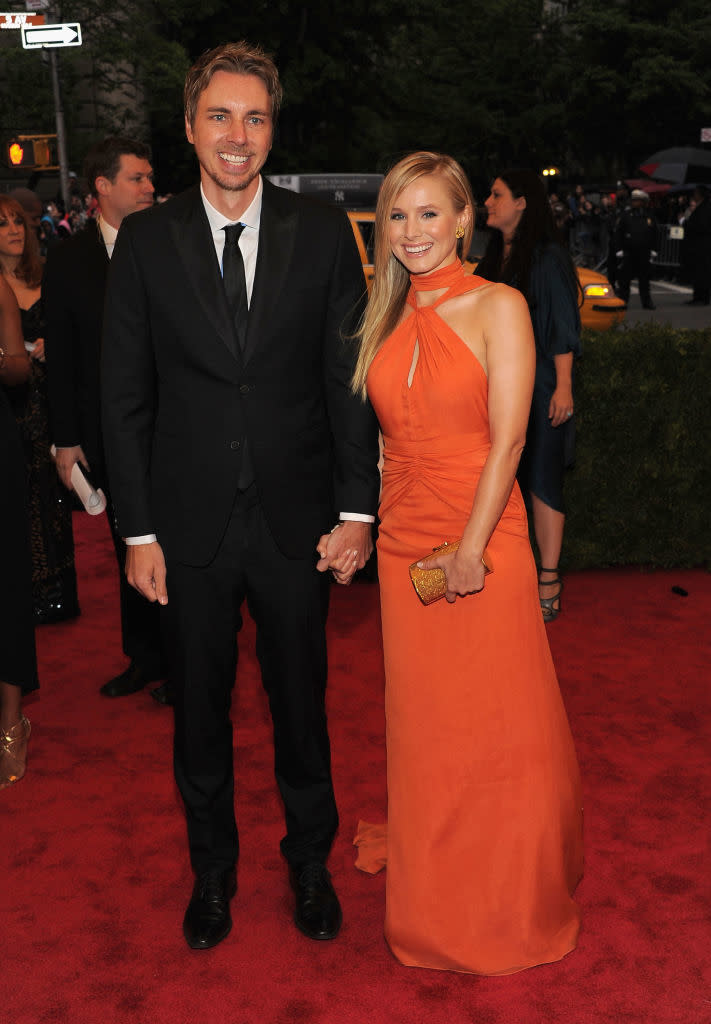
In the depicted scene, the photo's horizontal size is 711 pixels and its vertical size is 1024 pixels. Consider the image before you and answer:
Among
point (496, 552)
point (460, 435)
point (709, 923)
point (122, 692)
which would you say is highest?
point (460, 435)

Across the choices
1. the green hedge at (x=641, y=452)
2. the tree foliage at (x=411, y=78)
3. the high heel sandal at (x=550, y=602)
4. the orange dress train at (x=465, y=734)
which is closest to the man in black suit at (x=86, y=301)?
the orange dress train at (x=465, y=734)

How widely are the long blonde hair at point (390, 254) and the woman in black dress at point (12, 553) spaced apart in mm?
1728

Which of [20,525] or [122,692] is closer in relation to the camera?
[20,525]

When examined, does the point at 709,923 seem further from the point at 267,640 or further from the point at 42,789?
the point at 42,789

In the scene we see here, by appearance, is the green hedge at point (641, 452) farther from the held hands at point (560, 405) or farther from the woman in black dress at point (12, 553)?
the woman in black dress at point (12, 553)

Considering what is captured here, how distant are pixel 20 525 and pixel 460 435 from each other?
203 centimetres

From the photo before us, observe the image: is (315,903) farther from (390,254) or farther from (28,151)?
(28,151)

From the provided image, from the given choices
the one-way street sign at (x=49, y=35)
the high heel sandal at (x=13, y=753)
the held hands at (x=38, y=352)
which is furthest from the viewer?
the one-way street sign at (x=49, y=35)

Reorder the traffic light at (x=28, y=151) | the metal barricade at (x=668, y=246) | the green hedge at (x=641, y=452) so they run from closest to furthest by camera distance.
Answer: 1. the green hedge at (x=641, y=452)
2. the traffic light at (x=28, y=151)
3. the metal barricade at (x=668, y=246)

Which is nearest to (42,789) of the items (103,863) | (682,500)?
(103,863)

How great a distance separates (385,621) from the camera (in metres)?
3.48

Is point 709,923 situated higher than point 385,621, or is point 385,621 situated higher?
point 385,621

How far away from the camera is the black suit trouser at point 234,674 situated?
10.9ft

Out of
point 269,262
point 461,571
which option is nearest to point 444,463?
point 461,571
